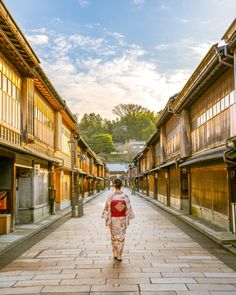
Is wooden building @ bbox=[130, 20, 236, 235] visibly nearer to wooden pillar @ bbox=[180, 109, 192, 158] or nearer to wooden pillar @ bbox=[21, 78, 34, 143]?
wooden pillar @ bbox=[180, 109, 192, 158]

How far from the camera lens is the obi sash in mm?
11297

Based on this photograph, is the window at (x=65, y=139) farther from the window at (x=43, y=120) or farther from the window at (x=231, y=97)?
the window at (x=231, y=97)

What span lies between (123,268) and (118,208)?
1827mm

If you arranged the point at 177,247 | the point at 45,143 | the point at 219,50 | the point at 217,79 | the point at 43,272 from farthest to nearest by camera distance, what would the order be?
the point at 45,143, the point at 217,79, the point at 219,50, the point at 177,247, the point at 43,272

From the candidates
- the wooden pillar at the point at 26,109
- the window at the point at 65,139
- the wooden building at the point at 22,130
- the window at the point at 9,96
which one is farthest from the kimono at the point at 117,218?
the window at the point at 65,139

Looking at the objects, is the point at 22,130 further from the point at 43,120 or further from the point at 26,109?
the point at 43,120

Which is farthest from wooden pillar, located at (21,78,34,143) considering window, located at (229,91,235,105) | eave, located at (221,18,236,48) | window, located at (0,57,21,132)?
eave, located at (221,18,236,48)

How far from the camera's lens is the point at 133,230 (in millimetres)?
18484

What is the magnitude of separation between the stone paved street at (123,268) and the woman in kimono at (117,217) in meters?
0.45

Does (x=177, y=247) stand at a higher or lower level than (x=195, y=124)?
lower

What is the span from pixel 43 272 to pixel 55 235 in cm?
737

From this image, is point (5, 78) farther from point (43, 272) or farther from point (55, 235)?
point (43, 272)

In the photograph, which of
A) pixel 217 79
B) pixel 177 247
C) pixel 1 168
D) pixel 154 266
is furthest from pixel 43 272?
pixel 217 79

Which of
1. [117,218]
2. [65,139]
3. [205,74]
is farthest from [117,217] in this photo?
[65,139]
